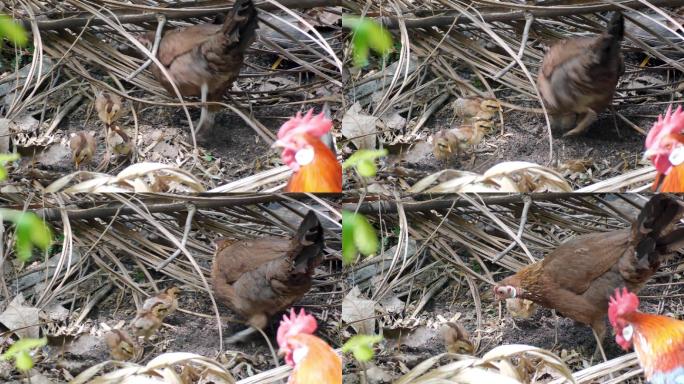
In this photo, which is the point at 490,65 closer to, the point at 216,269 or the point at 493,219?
the point at 493,219

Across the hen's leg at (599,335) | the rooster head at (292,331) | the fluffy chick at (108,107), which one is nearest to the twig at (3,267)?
the fluffy chick at (108,107)

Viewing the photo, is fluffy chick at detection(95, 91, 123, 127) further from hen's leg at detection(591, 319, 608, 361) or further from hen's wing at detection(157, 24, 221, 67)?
hen's leg at detection(591, 319, 608, 361)

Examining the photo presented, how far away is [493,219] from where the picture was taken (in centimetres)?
253

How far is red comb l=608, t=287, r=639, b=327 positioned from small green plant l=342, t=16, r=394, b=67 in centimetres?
82

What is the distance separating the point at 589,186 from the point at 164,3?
3.79 ft

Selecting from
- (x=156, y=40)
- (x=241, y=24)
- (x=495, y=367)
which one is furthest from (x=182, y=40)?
(x=495, y=367)

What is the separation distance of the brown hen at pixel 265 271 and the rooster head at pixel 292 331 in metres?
0.04

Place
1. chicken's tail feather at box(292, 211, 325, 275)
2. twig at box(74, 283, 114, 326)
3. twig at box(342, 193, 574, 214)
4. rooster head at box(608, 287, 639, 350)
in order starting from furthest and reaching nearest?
twig at box(74, 283, 114, 326), twig at box(342, 193, 574, 214), rooster head at box(608, 287, 639, 350), chicken's tail feather at box(292, 211, 325, 275)

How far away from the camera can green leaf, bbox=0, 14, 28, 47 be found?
254 cm

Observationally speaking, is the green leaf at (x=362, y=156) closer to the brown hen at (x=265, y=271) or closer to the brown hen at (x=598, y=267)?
the brown hen at (x=265, y=271)

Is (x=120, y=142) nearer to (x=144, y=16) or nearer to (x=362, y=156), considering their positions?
(x=144, y=16)

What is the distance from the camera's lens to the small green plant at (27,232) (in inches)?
101

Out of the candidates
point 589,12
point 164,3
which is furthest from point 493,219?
point 164,3

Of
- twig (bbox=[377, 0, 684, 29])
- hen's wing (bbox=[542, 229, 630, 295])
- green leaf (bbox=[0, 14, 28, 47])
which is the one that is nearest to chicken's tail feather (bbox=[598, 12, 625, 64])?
twig (bbox=[377, 0, 684, 29])
